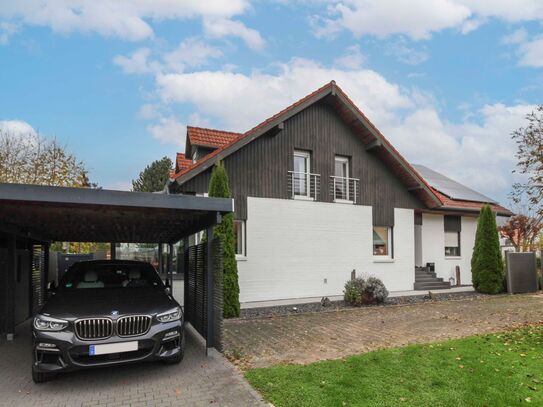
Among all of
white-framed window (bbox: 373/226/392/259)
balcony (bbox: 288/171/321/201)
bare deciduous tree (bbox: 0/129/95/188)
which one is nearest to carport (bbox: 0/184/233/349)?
balcony (bbox: 288/171/321/201)

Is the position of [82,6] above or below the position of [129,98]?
above

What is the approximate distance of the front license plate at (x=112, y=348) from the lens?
4906 millimetres

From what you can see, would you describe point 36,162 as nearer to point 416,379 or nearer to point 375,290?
point 375,290

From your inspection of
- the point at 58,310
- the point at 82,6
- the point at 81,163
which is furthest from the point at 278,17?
the point at 81,163

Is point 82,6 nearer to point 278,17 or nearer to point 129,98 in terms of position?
point 129,98

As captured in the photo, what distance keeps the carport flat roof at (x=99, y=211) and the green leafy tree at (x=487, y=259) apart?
1150 centimetres

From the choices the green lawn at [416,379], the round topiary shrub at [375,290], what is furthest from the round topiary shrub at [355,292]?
the green lawn at [416,379]

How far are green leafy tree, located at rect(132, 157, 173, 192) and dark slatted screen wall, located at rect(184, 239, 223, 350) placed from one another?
3794 centimetres

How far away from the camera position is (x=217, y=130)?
49.8ft

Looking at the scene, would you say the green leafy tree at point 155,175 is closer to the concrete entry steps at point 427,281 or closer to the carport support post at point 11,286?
the concrete entry steps at point 427,281

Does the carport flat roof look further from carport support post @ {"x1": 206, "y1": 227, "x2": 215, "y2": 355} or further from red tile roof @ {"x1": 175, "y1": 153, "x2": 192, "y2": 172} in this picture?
red tile roof @ {"x1": 175, "y1": 153, "x2": 192, "y2": 172}

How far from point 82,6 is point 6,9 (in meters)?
1.65

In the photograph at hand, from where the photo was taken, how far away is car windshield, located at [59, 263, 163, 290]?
22.4 ft

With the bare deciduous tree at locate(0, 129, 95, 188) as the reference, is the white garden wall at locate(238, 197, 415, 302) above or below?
below
